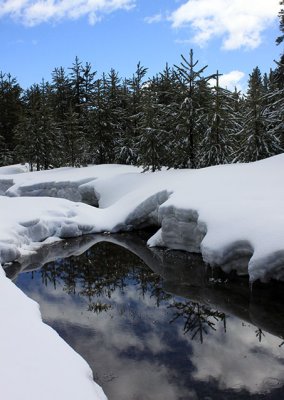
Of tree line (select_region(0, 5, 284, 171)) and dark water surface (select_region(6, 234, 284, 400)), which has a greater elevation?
tree line (select_region(0, 5, 284, 171))

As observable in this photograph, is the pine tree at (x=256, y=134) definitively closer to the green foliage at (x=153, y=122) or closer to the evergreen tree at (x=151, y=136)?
the green foliage at (x=153, y=122)

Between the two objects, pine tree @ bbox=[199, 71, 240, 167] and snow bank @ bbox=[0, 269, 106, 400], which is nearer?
snow bank @ bbox=[0, 269, 106, 400]

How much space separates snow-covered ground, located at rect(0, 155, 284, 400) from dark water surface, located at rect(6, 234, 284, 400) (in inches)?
42.2

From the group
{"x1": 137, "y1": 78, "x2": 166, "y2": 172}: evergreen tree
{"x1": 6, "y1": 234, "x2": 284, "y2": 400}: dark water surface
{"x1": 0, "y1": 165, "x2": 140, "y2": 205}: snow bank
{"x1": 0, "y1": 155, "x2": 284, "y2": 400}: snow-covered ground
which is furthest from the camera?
{"x1": 0, "y1": 165, "x2": 140, "y2": 205}: snow bank

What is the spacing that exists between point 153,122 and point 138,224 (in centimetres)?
909

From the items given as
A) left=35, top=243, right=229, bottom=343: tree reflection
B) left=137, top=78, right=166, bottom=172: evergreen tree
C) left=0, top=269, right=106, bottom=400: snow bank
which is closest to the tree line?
left=137, top=78, right=166, bottom=172: evergreen tree

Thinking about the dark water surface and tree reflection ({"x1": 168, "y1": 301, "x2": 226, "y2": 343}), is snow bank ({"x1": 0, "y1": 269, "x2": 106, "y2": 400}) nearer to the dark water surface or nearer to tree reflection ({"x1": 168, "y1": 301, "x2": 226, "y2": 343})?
the dark water surface

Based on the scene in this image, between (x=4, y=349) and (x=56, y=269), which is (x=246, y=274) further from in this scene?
(x=4, y=349)

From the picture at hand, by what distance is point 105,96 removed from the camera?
35.7 metres

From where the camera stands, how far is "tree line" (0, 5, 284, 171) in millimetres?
24000

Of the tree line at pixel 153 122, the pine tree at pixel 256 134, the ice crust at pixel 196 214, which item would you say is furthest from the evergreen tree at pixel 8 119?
the pine tree at pixel 256 134

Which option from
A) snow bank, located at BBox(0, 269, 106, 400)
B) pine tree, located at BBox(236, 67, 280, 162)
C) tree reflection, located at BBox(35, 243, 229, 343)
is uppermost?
pine tree, located at BBox(236, 67, 280, 162)

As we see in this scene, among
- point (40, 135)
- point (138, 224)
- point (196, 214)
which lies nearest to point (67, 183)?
point (138, 224)

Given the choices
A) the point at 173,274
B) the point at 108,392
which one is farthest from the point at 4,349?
the point at 173,274
